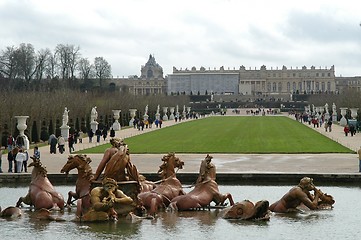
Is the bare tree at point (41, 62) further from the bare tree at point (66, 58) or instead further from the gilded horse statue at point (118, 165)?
the gilded horse statue at point (118, 165)

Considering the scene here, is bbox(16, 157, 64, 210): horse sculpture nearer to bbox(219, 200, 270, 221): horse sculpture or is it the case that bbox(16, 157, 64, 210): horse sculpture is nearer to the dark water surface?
the dark water surface

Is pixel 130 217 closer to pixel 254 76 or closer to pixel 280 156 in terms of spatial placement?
pixel 280 156

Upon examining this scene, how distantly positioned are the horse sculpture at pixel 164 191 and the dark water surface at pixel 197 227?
13.3 inches

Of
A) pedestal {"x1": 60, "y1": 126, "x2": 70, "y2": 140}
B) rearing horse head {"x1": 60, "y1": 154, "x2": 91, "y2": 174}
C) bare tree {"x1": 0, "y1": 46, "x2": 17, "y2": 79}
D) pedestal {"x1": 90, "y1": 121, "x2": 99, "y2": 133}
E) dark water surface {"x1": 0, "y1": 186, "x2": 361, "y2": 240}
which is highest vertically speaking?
bare tree {"x1": 0, "y1": 46, "x2": 17, "y2": 79}

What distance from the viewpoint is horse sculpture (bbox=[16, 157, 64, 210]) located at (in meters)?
16.5

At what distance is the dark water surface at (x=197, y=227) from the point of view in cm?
1408

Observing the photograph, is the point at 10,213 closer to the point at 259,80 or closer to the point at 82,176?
the point at 82,176

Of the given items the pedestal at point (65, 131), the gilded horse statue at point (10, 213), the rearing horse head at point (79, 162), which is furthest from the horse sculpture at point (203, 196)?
the pedestal at point (65, 131)

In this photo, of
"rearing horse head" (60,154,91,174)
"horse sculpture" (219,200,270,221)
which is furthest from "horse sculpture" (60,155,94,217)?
"horse sculpture" (219,200,270,221)

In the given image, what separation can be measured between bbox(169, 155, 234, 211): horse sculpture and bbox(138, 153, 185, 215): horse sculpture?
0.80 feet

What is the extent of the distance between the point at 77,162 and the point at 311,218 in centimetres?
508

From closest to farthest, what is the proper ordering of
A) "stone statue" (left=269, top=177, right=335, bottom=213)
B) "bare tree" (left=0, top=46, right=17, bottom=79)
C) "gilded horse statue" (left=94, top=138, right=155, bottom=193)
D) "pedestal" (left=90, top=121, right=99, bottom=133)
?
"gilded horse statue" (left=94, top=138, right=155, bottom=193) → "stone statue" (left=269, top=177, right=335, bottom=213) → "pedestal" (left=90, top=121, right=99, bottom=133) → "bare tree" (left=0, top=46, right=17, bottom=79)

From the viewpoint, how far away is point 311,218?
16.0 metres

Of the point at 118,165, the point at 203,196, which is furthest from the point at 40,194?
the point at 203,196
